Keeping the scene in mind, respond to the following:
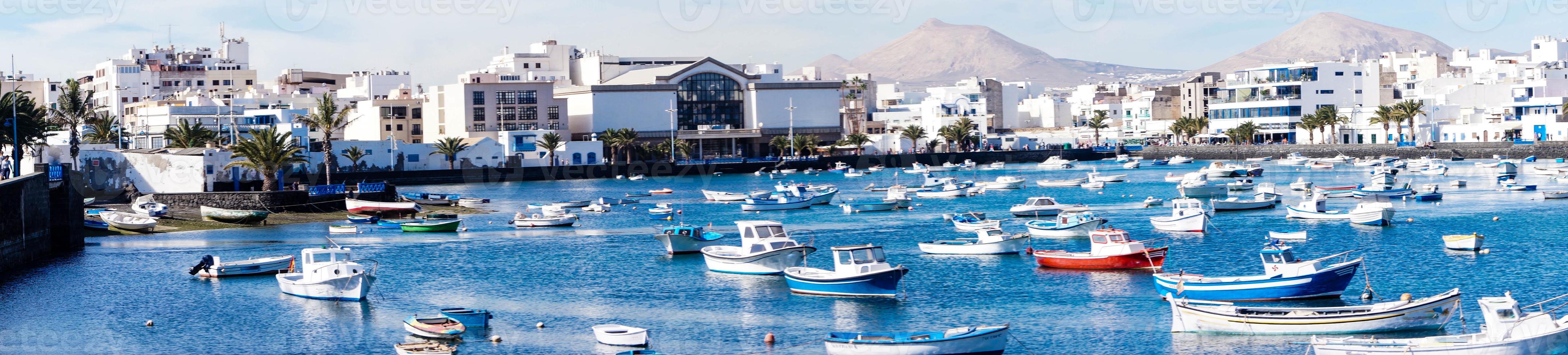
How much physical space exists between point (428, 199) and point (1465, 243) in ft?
205

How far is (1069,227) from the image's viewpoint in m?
60.9

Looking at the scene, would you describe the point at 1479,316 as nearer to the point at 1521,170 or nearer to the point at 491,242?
the point at 491,242

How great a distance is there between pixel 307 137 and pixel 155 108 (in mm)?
32925

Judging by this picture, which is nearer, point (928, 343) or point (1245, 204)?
point (928, 343)

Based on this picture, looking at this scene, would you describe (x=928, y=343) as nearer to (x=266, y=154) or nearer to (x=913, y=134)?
(x=266, y=154)

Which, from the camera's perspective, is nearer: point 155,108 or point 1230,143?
point 155,108

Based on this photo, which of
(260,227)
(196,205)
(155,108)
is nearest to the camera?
(260,227)

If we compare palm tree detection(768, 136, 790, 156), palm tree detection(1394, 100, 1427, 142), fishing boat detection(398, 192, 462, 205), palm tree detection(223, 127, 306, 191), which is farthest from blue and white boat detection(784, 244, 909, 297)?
palm tree detection(768, 136, 790, 156)

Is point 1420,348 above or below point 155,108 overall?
below

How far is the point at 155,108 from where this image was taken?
458 ft

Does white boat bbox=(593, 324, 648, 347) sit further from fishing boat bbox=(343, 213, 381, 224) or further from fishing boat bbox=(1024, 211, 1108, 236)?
fishing boat bbox=(343, 213, 381, 224)

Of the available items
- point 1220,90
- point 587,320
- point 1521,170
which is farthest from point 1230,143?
point 587,320

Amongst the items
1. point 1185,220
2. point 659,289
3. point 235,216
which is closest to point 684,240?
point 659,289

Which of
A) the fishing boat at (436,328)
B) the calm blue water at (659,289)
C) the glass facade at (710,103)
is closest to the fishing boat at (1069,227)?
the calm blue water at (659,289)
